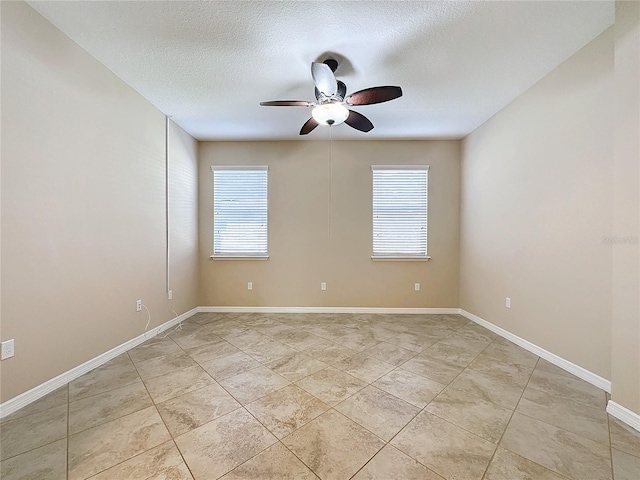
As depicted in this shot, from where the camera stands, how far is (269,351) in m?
2.69

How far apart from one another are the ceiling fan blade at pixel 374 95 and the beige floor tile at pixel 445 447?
2366 mm

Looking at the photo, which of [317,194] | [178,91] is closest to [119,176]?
[178,91]

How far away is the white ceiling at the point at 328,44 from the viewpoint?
1.78 m

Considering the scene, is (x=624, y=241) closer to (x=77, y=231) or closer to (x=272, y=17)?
(x=272, y=17)

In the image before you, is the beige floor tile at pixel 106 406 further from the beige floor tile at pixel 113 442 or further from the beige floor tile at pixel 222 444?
the beige floor tile at pixel 222 444

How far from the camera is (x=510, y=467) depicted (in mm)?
1310

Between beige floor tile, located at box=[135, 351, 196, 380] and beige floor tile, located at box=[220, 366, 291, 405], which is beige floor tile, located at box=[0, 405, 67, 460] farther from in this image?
beige floor tile, located at box=[220, 366, 291, 405]

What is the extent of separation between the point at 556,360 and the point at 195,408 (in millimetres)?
3128

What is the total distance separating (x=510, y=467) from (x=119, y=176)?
374cm

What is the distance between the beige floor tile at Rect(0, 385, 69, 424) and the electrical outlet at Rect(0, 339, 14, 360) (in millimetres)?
379

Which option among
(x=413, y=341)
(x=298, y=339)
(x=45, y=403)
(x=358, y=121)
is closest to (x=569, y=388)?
(x=413, y=341)

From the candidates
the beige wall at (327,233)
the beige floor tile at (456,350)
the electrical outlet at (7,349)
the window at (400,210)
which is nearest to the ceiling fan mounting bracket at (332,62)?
the beige wall at (327,233)

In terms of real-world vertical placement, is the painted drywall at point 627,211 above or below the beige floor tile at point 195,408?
above

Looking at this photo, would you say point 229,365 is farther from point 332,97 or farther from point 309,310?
point 332,97
